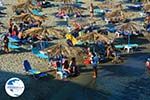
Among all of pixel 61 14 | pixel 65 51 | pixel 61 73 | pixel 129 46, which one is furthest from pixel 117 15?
pixel 61 73

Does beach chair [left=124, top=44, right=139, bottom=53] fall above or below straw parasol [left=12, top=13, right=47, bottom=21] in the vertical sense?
below

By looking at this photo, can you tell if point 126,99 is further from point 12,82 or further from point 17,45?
point 17,45

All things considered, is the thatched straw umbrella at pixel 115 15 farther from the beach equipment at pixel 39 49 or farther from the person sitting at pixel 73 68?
the person sitting at pixel 73 68

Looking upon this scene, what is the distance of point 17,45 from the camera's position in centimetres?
3022

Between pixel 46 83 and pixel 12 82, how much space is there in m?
5.76

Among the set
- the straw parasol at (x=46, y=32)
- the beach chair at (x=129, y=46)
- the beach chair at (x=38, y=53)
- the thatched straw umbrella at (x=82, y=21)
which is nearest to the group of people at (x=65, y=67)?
the beach chair at (x=38, y=53)

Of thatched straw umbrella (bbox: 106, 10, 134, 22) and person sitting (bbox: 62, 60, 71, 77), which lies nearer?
person sitting (bbox: 62, 60, 71, 77)

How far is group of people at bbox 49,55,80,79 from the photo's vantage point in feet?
82.7

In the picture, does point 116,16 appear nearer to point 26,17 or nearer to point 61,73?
point 26,17

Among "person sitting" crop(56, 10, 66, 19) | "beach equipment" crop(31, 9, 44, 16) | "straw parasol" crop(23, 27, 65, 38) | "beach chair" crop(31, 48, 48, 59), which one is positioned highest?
"beach equipment" crop(31, 9, 44, 16)

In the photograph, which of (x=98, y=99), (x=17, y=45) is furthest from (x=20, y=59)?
(x=98, y=99)

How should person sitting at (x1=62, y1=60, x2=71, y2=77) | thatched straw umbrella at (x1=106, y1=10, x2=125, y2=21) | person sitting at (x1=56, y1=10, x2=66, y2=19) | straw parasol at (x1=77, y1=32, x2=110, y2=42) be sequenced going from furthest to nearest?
person sitting at (x1=56, y1=10, x2=66, y2=19) → thatched straw umbrella at (x1=106, y1=10, x2=125, y2=21) → straw parasol at (x1=77, y1=32, x2=110, y2=42) → person sitting at (x1=62, y1=60, x2=71, y2=77)

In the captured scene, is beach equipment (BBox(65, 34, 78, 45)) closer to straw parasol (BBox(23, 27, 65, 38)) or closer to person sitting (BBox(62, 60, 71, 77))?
straw parasol (BBox(23, 27, 65, 38))

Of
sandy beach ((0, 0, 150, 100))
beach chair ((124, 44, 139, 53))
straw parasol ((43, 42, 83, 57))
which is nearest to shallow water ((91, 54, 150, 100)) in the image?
sandy beach ((0, 0, 150, 100))
